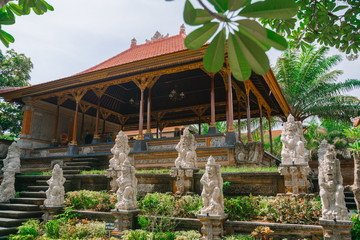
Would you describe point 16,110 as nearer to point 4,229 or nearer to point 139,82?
point 139,82

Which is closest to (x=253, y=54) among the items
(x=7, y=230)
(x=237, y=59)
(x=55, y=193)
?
(x=237, y=59)

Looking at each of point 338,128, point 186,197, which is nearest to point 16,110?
point 186,197

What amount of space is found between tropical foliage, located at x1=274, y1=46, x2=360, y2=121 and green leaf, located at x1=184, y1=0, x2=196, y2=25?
15675mm

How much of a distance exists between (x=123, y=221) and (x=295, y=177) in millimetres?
3929

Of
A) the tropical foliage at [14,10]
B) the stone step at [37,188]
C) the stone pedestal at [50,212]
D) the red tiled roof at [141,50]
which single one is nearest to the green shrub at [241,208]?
the stone pedestal at [50,212]

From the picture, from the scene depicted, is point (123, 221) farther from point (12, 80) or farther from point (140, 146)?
point (12, 80)

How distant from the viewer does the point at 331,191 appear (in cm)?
461

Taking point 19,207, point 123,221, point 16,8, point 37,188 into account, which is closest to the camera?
point 16,8

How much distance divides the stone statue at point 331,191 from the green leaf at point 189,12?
14.8ft

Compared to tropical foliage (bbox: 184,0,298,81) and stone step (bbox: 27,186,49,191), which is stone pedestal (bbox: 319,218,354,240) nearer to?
tropical foliage (bbox: 184,0,298,81)

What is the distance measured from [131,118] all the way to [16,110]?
7.82m

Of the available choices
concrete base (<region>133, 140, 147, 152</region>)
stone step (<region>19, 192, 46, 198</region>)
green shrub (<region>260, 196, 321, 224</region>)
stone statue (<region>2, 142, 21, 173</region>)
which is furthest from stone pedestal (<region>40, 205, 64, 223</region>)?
green shrub (<region>260, 196, 321, 224</region>)

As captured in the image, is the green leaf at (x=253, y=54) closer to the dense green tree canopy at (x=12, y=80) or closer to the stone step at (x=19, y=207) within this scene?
→ the stone step at (x=19, y=207)

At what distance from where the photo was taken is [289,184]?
237 inches
